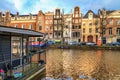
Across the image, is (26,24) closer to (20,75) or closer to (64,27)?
(64,27)

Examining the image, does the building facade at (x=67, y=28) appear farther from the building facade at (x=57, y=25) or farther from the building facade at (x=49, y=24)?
the building facade at (x=49, y=24)

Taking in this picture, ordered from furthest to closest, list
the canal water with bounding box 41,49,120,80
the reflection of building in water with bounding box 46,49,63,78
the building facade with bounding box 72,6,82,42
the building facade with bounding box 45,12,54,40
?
the building facade with bounding box 45,12,54,40
the building facade with bounding box 72,6,82,42
the reflection of building in water with bounding box 46,49,63,78
the canal water with bounding box 41,49,120,80

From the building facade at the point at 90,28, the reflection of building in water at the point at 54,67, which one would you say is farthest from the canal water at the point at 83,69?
the building facade at the point at 90,28

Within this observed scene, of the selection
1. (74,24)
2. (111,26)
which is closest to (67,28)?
(74,24)

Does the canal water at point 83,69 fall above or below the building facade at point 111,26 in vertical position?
below

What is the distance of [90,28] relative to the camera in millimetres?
88125

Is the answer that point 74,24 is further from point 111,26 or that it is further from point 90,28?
point 111,26

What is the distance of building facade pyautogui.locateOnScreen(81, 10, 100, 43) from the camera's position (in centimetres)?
8712

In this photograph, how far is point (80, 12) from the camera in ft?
296

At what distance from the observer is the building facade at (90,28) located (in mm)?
87125

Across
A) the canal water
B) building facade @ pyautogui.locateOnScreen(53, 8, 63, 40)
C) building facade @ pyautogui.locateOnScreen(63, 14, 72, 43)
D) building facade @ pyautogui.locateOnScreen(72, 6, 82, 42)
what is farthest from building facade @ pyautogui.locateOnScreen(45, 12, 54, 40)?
the canal water

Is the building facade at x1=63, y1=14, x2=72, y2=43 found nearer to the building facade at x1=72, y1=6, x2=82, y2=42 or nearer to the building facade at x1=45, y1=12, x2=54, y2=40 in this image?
the building facade at x1=72, y1=6, x2=82, y2=42

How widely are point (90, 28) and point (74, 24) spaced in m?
6.44

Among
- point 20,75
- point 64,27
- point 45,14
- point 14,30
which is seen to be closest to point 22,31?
point 14,30
